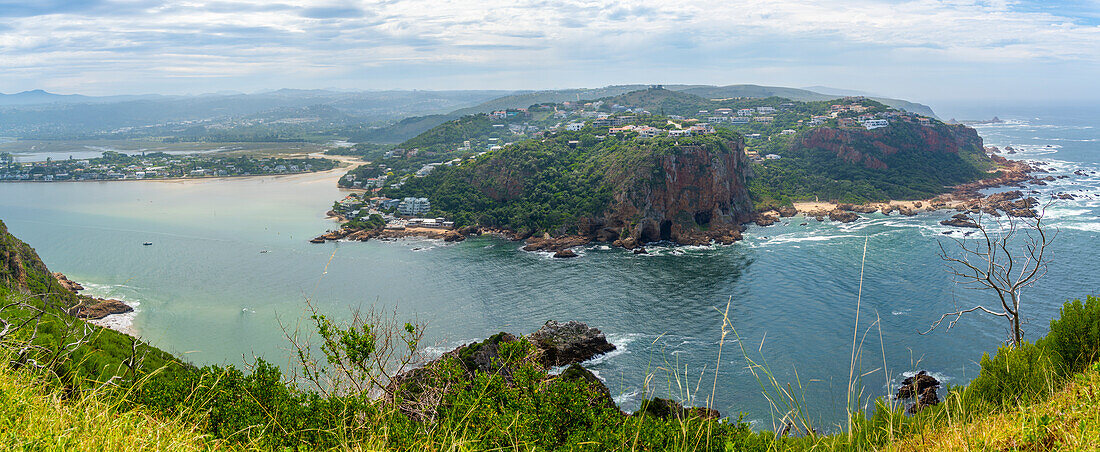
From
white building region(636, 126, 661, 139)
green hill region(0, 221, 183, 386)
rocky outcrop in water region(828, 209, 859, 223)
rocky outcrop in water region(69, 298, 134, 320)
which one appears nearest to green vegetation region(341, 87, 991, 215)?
white building region(636, 126, 661, 139)

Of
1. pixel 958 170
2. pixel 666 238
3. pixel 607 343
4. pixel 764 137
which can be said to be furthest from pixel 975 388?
pixel 764 137

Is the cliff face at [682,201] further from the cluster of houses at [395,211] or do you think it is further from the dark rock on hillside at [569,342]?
the dark rock on hillside at [569,342]

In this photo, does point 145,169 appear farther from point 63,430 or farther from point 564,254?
point 63,430

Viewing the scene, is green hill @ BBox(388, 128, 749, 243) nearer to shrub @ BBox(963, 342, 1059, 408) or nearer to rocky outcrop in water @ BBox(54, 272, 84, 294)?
rocky outcrop in water @ BBox(54, 272, 84, 294)

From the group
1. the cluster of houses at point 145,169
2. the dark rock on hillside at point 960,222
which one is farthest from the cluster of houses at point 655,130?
the cluster of houses at point 145,169

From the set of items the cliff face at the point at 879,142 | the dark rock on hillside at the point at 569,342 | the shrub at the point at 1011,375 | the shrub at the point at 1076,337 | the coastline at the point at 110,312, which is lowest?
the dark rock on hillside at the point at 569,342

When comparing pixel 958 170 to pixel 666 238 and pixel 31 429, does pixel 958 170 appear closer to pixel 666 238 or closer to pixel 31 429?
pixel 666 238

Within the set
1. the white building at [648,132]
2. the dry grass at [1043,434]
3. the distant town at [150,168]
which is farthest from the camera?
the distant town at [150,168]
